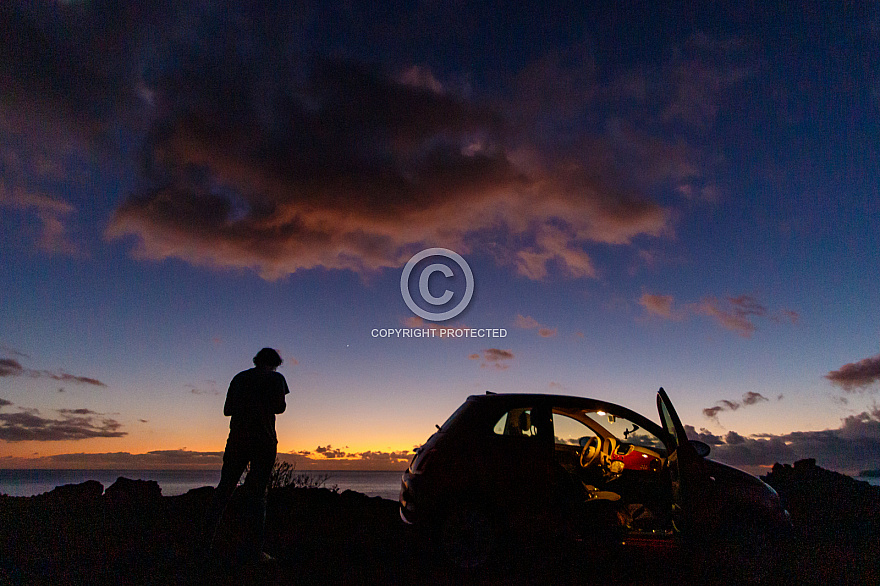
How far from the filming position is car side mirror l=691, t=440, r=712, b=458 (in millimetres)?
5289

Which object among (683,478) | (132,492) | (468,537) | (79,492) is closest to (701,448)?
(683,478)

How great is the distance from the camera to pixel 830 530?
32.9 feet

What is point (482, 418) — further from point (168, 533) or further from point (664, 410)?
point (168, 533)

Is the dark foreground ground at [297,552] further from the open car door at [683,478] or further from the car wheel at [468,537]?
the open car door at [683,478]

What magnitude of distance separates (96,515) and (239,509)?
2.06 meters

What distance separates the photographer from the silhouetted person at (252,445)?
527 centimetres

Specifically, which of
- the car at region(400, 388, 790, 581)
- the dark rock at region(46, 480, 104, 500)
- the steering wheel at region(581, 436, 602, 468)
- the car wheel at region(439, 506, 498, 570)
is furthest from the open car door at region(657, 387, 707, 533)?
the dark rock at region(46, 480, 104, 500)

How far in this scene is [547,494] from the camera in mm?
5043

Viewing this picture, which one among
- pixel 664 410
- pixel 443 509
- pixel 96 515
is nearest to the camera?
pixel 443 509

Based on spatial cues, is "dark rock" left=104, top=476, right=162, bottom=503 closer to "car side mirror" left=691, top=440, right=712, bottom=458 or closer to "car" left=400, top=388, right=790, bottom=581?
"car" left=400, top=388, right=790, bottom=581

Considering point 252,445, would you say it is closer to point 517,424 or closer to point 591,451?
point 517,424

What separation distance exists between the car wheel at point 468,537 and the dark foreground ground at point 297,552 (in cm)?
15

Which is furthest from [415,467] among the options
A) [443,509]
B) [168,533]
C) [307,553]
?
[168,533]

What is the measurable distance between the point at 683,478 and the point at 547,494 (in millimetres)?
1356
